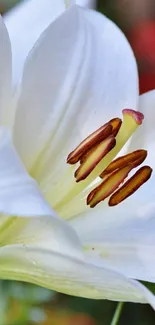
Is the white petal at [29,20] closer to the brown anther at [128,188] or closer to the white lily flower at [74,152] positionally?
the white lily flower at [74,152]

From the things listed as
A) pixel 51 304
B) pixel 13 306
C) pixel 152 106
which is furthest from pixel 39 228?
pixel 51 304

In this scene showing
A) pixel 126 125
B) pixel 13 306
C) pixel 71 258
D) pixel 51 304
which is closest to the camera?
pixel 71 258

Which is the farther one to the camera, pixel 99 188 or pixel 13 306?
pixel 13 306

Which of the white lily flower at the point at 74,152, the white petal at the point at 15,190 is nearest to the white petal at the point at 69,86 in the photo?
the white lily flower at the point at 74,152

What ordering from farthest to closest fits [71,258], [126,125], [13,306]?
[13,306]
[126,125]
[71,258]

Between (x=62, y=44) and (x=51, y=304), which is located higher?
(x=62, y=44)

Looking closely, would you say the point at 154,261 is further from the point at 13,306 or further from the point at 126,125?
the point at 13,306

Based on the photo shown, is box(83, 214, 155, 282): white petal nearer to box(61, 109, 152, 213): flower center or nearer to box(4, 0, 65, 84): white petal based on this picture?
box(61, 109, 152, 213): flower center

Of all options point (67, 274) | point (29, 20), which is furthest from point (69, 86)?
point (67, 274)
